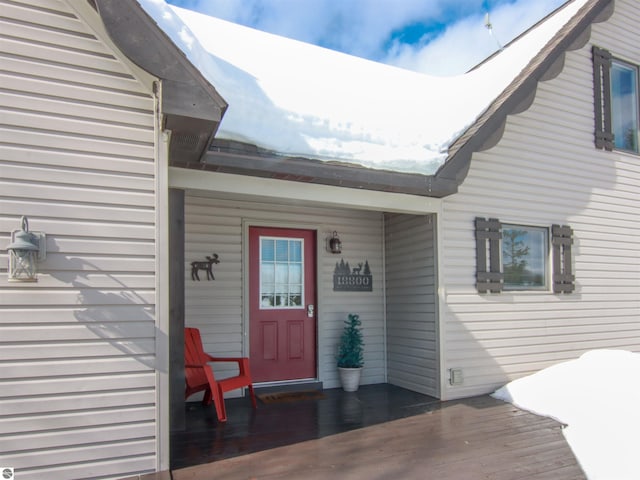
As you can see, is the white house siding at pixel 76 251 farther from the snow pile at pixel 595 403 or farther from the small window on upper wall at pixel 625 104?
the small window on upper wall at pixel 625 104

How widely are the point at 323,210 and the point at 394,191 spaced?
126 cm

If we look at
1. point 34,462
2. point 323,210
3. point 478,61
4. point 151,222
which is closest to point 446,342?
point 323,210

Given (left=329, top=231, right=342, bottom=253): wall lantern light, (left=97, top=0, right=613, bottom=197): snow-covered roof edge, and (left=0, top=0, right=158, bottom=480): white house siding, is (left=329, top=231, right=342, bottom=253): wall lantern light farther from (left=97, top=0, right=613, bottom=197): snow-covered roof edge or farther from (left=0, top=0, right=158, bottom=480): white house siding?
(left=0, top=0, right=158, bottom=480): white house siding

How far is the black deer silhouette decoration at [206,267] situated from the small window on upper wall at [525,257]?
3495 mm

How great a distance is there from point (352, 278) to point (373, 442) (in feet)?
8.06

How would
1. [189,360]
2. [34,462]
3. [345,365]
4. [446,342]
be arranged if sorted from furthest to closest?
[345,365]
[446,342]
[189,360]
[34,462]

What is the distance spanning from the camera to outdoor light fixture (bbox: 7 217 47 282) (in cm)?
288

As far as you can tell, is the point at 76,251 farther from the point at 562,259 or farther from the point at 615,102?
the point at 615,102

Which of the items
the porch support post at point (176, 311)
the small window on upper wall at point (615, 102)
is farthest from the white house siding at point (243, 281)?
the small window on upper wall at point (615, 102)

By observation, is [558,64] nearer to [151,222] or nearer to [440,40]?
[151,222]

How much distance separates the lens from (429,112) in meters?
5.95

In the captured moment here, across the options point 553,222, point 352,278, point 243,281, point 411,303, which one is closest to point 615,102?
point 553,222

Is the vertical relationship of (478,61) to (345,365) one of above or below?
above

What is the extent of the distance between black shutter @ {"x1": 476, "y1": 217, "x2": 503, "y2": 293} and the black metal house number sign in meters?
1.39
